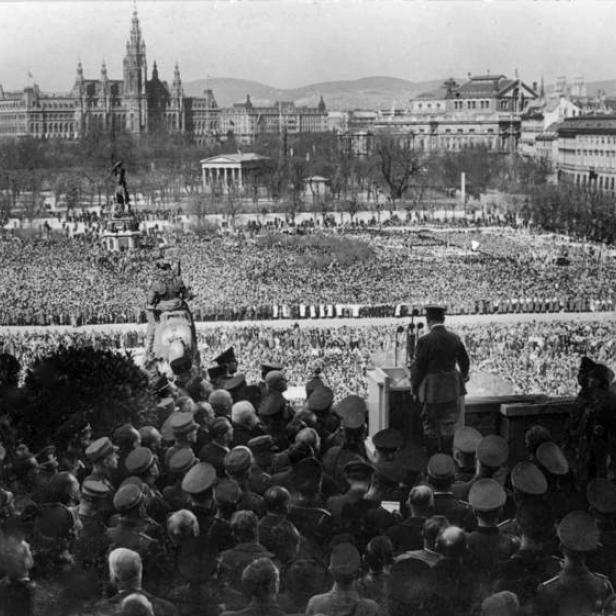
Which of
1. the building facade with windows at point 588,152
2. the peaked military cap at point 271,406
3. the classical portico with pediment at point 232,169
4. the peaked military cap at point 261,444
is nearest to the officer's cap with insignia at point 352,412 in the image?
the peaked military cap at point 271,406

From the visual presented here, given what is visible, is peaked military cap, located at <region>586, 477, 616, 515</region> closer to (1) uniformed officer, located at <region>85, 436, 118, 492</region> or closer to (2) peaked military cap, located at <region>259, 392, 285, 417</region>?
(2) peaked military cap, located at <region>259, 392, 285, 417</region>

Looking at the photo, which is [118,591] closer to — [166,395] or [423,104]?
[166,395]

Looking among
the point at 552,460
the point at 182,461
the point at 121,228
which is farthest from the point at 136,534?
the point at 121,228

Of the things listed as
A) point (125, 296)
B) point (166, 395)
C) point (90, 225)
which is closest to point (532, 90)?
point (90, 225)

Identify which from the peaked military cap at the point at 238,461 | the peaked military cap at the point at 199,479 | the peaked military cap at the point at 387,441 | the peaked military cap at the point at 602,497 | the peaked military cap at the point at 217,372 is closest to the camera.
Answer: the peaked military cap at the point at 602,497

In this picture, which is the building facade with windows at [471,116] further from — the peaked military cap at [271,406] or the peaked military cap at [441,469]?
the peaked military cap at [441,469]

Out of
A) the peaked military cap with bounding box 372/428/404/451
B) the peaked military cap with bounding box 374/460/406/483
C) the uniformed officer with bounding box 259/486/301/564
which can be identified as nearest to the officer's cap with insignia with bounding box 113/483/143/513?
the uniformed officer with bounding box 259/486/301/564
